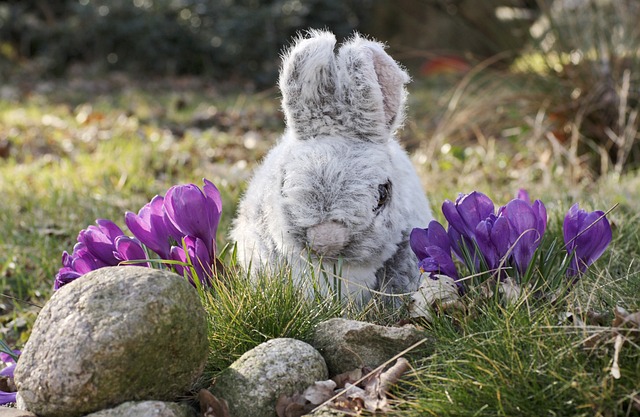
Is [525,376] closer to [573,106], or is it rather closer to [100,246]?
[100,246]

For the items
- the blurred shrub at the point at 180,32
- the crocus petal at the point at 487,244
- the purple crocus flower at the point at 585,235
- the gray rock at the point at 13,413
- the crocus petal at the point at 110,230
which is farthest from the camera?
the blurred shrub at the point at 180,32

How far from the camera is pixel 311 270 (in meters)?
2.36

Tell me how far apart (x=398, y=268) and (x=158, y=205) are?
2.70 ft

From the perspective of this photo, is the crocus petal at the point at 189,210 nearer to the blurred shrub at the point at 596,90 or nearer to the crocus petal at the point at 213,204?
the crocus petal at the point at 213,204

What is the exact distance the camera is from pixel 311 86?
2.50 meters

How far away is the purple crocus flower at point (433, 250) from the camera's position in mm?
2389

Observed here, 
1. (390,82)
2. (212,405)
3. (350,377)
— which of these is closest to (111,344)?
(212,405)

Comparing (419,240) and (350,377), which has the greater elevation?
(419,240)

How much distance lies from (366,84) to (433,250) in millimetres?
577

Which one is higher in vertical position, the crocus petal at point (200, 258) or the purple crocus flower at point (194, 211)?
the purple crocus flower at point (194, 211)

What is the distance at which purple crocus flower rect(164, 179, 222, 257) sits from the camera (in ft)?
8.07

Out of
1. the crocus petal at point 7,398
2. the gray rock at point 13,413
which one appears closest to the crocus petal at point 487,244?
the gray rock at point 13,413

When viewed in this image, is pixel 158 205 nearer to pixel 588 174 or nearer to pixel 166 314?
pixel 166 314

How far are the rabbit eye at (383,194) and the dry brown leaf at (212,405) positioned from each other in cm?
80
